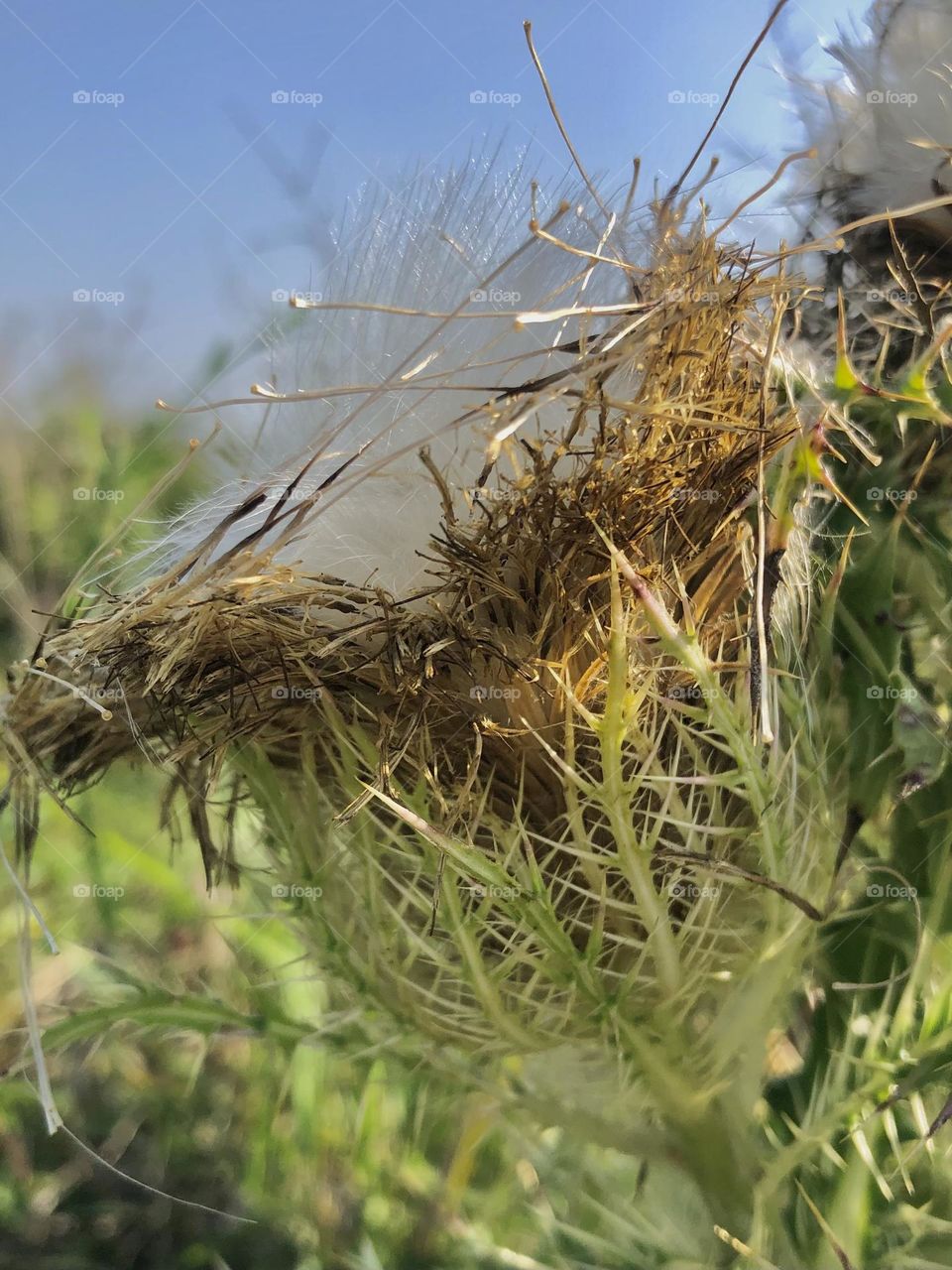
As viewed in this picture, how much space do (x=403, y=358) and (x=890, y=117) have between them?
0.28m

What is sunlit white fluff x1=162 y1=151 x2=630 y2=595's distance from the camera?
31 cm

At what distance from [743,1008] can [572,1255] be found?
29 centimetres

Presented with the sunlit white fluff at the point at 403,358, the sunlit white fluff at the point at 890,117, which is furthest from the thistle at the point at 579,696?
the sunlit white fluff at the point at 890,117

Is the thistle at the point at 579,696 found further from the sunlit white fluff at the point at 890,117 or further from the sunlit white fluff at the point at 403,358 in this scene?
the sunlit white fluff at the point at 890,117

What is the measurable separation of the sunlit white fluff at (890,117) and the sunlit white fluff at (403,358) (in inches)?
7.4

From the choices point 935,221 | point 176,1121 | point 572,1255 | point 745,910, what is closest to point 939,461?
point 935,221

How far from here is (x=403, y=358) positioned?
1.12ft

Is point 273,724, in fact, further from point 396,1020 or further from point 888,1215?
point 888,1215

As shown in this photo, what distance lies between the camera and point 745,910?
0.30 meters

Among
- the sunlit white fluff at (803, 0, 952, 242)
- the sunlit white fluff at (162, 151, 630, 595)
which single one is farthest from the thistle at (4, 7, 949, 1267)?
the sunlit white fluff at (803, 0, 952, 242)

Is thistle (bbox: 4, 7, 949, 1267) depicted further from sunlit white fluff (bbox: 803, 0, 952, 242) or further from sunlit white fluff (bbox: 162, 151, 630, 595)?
sunlit white fluff (bbox: 803, 0, 952, 242)

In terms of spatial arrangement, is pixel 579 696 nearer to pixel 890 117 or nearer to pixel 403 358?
pixel 403 358

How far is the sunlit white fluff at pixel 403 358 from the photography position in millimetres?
315

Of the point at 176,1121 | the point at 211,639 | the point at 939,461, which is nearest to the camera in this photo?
the point at 211,639
